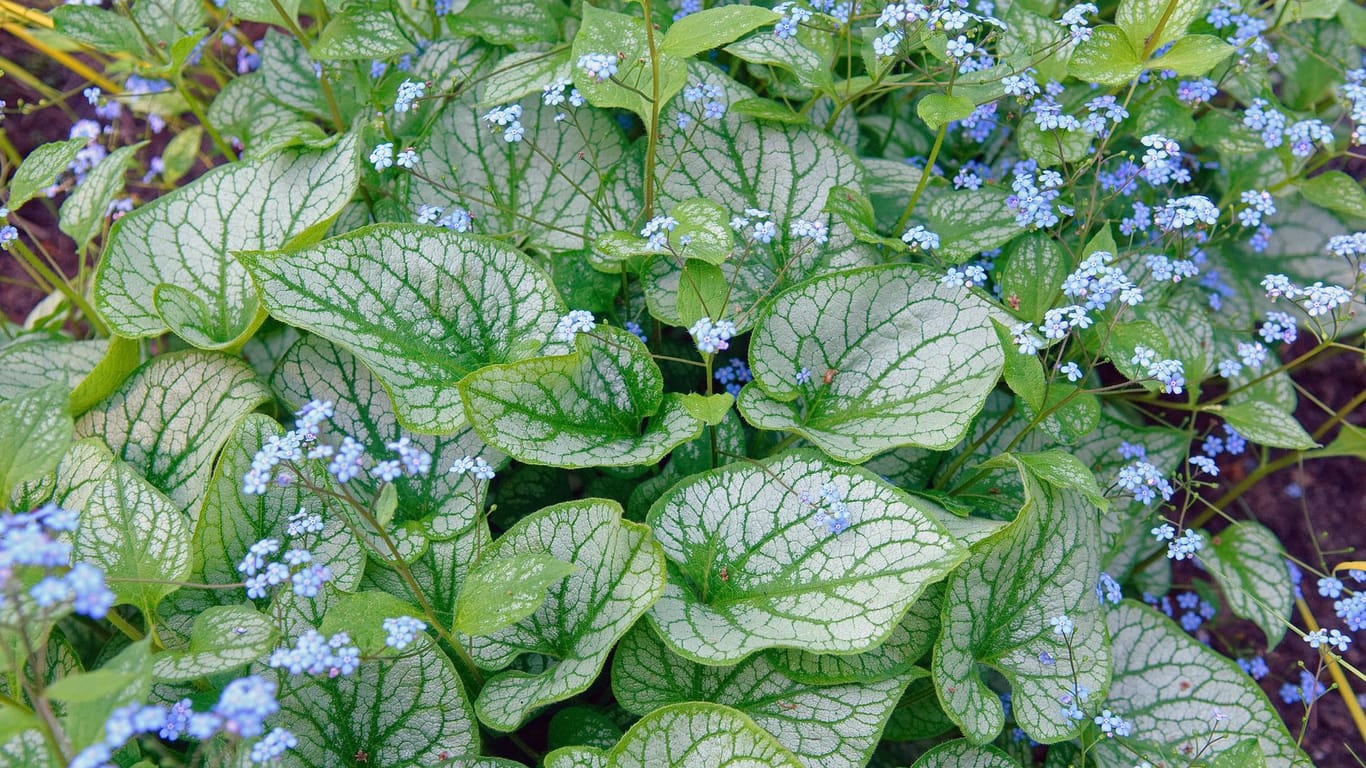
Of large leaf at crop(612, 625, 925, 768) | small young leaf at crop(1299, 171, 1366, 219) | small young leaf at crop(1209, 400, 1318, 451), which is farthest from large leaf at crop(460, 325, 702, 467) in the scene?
small young leaf at crop(1299, 171, 1366, 219)

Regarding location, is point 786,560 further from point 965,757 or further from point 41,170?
point 41,170

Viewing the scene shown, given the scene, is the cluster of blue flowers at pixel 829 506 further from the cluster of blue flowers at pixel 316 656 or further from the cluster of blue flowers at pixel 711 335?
the cluster of blue flowers at pixel 316 656

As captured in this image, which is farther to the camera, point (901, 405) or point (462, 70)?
point (462, 70)

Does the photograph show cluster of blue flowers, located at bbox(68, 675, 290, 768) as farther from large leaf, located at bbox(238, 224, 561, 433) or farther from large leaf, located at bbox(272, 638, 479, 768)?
large leaf, located at bbox(238, 224, 561, 433)

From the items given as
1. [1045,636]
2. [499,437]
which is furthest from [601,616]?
[1045,636]

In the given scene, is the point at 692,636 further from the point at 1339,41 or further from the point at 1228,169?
the point at 1339,41

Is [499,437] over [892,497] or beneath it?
over
